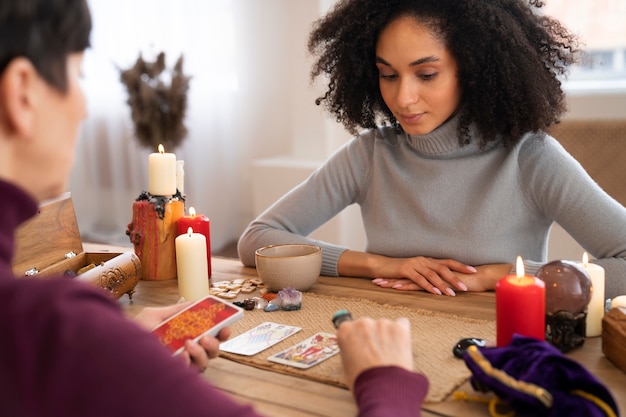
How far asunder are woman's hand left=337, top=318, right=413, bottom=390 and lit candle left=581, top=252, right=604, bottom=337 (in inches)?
15.6

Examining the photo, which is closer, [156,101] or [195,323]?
[195,323]

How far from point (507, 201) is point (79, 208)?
3538 mm

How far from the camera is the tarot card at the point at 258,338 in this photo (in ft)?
4.23

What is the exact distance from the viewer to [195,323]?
1.19 metres

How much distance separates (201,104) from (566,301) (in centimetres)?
349

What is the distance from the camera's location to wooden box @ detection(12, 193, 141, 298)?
1509 mm

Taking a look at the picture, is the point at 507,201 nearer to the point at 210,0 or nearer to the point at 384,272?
the point at 384,272

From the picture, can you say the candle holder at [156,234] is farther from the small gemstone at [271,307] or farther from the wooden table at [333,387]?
the small gemstone at [271,307]

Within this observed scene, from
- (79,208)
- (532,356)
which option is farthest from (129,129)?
(532,356)

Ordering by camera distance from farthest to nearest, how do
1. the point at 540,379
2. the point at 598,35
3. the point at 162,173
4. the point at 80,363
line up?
1. the point at 598,35
2. the point at 162,173
3. the point at 540,379
4. the point at 80,363

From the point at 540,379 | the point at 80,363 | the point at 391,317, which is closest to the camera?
the point at 80,363

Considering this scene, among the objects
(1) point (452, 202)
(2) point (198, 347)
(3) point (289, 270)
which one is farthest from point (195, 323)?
(1) point (452, 202)

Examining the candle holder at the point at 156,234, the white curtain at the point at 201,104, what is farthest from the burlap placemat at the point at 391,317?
the white curtain at the point at 201,104

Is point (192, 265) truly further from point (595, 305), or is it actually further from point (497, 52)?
point (497, 52)
